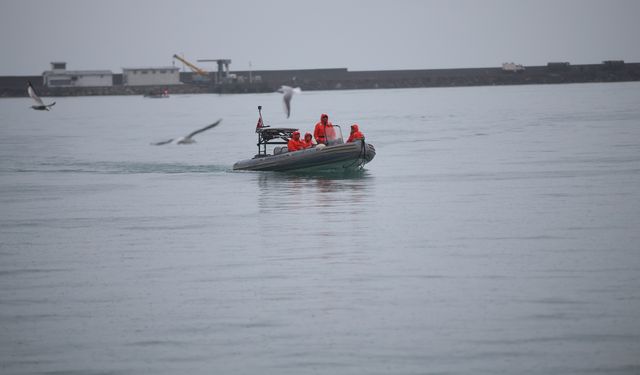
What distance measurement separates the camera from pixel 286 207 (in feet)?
111

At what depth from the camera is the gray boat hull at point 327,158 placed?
40188mm

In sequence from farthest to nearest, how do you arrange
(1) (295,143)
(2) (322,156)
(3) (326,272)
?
(1) (295,143) < (2) (322,156) < (3) (326,272)

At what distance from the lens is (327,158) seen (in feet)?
132

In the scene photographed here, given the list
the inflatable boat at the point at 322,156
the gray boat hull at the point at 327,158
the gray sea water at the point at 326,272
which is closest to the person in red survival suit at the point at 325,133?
the inflatable boat at the point at 322,156

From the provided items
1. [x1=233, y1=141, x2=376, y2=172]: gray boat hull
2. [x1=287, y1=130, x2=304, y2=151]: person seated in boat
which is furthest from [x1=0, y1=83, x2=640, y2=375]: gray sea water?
[x1=287, y1=130, x2=304, y2=151]: person seated in boat

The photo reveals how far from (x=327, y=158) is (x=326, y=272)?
18.2m

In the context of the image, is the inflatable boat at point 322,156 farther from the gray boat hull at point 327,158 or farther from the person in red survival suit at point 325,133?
the person in red survival suit at point 325,133

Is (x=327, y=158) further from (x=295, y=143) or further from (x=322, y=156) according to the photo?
(x=295, y=143)

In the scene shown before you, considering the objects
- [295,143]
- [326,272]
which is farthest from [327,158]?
[326,272]

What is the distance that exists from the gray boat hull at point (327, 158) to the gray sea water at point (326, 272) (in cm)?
78

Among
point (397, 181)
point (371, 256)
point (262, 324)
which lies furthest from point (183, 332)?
point (397, 181)

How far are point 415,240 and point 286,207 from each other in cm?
790

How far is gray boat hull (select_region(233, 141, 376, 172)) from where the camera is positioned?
4019 cm

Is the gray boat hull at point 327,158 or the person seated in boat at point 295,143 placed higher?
the person seated in boat at point 295,143
